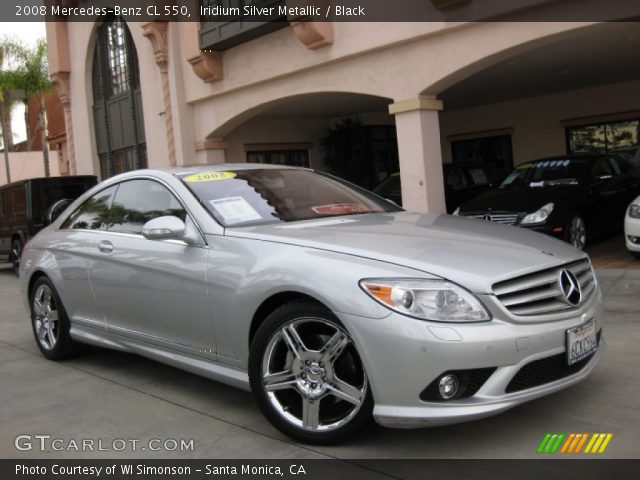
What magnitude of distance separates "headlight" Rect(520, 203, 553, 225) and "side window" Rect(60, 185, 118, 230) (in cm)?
573

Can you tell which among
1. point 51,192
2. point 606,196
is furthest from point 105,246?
point 51,192

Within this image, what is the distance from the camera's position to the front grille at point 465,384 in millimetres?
3152

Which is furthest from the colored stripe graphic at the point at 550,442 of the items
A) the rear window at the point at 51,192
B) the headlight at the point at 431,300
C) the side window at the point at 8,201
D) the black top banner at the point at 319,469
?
the side window at the point at 8,201

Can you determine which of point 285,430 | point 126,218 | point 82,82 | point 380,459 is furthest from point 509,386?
point 82,82

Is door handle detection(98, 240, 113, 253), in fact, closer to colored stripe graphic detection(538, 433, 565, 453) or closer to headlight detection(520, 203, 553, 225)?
colored stripe graphic detection(538, 433, 565, 453)

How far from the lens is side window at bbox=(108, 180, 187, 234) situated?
15.0 ft

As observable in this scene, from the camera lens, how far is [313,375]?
352cm

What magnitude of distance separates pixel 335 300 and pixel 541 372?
1.06m

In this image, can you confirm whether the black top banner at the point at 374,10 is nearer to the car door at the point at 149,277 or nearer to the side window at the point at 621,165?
the side window at the point at 621,165

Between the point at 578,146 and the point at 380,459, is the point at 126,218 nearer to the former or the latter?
the point at 380,459

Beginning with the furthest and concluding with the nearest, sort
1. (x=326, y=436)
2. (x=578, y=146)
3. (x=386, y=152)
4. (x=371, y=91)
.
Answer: (x=386, y=152), (x=578, y=146), (x=371, y=91), (x=326, y=436)

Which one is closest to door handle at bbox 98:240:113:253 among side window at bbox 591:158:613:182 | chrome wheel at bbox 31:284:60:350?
chrome wheel at bbox 31:284:60:350

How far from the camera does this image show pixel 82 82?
69.6 ft

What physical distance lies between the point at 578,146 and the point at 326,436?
54.2ft
